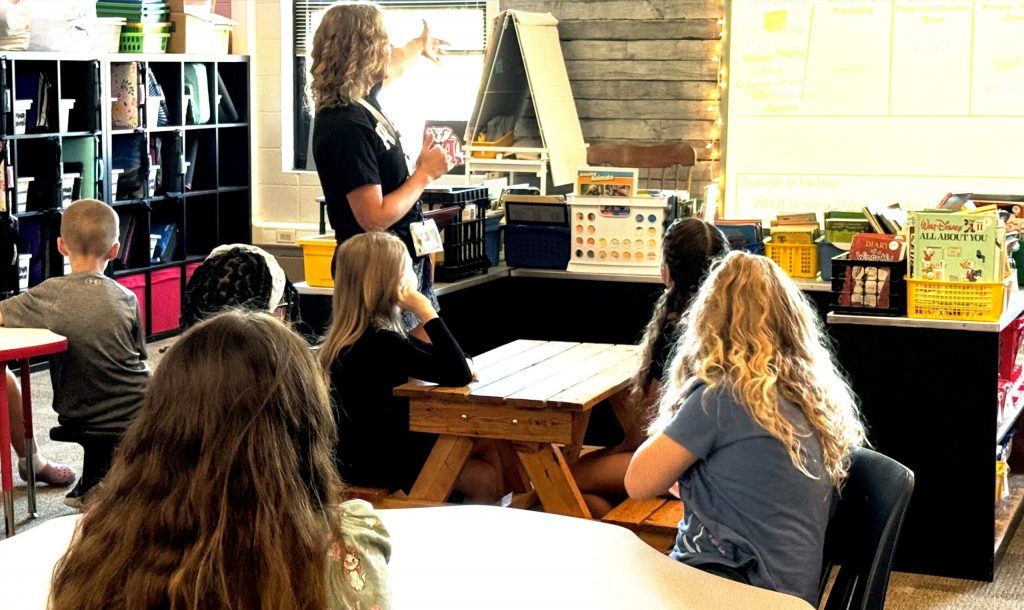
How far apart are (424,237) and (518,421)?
32.8 inches

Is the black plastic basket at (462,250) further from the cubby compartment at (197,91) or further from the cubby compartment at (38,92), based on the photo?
the cubby compartment at (197,91)

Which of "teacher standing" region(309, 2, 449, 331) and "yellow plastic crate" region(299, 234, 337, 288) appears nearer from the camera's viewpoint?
"teacher standing" region(309, 2, 449, 331)

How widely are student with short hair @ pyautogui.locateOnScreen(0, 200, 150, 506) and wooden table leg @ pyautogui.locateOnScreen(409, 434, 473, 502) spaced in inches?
41.5

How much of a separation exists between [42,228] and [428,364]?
13.3 ft

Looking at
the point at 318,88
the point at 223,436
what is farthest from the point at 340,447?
the point at 223,436

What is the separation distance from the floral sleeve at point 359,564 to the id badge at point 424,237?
220 centimetres

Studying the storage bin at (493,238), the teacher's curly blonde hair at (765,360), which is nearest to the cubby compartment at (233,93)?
the storage bin at (493,238)

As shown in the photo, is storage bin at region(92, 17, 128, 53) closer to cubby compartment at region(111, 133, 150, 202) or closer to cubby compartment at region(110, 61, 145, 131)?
cubby compartment at region(110, 61, 145, 131)

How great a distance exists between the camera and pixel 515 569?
1948 millimetres

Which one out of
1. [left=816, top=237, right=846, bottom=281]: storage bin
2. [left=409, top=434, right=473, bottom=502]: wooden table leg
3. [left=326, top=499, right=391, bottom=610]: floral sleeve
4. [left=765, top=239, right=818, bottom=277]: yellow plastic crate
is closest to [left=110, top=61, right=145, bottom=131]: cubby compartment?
[left=765, top=239, right=818, bottom=277]: yellow plastic crate

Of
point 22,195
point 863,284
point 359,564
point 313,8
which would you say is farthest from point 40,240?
point 359,564

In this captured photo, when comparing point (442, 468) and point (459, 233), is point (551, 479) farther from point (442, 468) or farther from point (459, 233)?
point (459, 233)

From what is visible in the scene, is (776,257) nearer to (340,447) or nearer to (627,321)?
(627,321)

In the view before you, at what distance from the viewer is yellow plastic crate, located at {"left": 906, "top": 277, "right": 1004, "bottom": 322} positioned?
3645 millimetres
